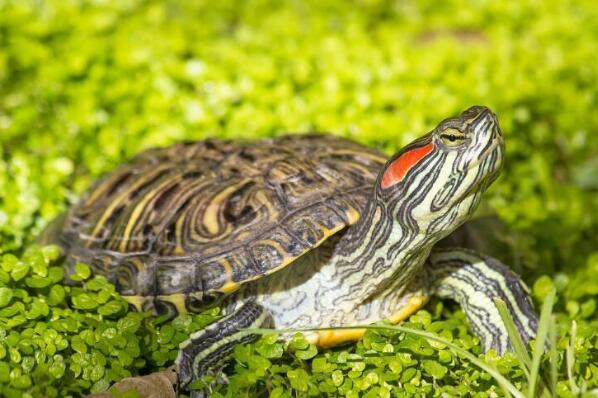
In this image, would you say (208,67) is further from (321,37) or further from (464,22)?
(464,22)

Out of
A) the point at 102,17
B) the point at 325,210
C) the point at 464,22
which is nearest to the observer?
the point at 325,210

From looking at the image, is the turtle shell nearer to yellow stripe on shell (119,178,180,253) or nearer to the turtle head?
yellow stripe on shell (119,178,180,253)

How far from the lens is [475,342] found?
10.2ft

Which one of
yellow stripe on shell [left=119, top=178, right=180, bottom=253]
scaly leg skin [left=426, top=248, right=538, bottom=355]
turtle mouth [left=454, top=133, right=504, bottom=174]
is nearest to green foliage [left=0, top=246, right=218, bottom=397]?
yellow stripe on shell [left=119, top=178, right=180, bottom=253]

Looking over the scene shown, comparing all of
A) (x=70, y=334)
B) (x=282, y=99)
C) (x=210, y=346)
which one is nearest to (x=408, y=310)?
(x=210, y=346)

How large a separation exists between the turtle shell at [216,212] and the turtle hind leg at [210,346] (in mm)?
132

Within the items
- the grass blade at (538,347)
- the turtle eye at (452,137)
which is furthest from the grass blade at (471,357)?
the turtle eye at (452,137)

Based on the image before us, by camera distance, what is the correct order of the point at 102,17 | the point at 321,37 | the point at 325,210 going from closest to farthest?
Answer: 1. the point at 325,210
2. the point at 102,17
3. the point at 321,37

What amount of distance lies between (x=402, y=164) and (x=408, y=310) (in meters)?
0.69

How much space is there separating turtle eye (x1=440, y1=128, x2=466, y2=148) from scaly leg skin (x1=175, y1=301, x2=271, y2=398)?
38.1 inches

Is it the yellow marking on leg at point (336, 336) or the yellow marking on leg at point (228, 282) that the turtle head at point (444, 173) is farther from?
the yellow marking on leg at point (228, 282)

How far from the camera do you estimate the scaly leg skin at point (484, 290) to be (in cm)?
310

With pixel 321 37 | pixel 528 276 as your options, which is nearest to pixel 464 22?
pixel 321 37

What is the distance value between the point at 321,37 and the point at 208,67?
141cm
